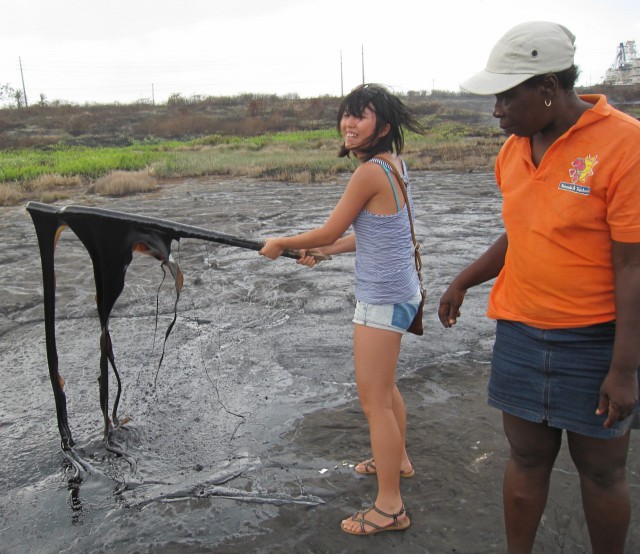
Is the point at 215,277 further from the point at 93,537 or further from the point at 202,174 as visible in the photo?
the point at 202,174

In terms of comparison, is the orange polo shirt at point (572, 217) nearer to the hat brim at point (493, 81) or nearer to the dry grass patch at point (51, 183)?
the hat brim at point (493, 81)

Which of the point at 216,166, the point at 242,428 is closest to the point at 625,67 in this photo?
the point at 216,166

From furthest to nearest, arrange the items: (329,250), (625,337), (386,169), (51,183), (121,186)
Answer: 1. (51,183)
2. (121,186)
3. (329,250)
4. (386,169)
5. (625,337)

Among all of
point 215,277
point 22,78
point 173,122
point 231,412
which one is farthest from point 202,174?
point 22,78

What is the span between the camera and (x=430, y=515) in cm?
281

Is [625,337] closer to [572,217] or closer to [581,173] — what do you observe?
[572,217]

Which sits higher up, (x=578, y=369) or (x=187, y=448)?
(x=578, y=369)

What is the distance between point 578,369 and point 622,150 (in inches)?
25.3

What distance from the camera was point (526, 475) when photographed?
223 centimetres

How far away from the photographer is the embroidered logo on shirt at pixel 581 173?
6.16 feet

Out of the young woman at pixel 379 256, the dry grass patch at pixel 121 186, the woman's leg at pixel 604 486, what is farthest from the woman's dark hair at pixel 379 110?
the dry grass patch at pixel 121 186

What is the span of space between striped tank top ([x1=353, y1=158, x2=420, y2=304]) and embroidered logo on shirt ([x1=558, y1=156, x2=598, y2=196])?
0.77 meters

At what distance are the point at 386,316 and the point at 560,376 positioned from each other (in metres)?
0.73

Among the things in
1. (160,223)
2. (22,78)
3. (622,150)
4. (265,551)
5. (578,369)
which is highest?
(22,78)
